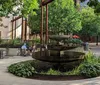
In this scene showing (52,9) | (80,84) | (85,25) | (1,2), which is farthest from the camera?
(85,25)

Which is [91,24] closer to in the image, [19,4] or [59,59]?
[19,4]

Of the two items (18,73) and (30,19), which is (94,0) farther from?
(30,19)

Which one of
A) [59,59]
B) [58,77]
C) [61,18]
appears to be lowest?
[58,77]

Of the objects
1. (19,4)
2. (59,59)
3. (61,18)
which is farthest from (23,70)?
(61,18)

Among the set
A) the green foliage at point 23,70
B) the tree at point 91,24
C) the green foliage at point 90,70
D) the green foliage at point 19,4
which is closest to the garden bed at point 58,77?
the green foliage at point 90,70

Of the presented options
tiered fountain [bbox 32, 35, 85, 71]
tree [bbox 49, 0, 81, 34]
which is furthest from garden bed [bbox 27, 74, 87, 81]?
tree [bbox 49, 0, 81, 34]

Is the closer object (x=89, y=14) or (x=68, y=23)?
(x=68, y=23)

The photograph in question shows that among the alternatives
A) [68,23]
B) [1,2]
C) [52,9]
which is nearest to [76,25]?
[68,23]

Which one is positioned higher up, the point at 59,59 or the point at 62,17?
the point at 62,17

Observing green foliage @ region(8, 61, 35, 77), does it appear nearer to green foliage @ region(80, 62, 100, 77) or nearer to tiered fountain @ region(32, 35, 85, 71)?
tiered fountain @ region(32, 35, 85, 71)

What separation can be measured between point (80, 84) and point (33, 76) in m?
2.35

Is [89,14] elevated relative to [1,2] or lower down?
elevated

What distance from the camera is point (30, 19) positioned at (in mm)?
44156

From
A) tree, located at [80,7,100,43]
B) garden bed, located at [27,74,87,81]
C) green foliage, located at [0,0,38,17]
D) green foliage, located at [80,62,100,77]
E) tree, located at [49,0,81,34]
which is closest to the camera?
garden bed, located at [27,74,87,81]
